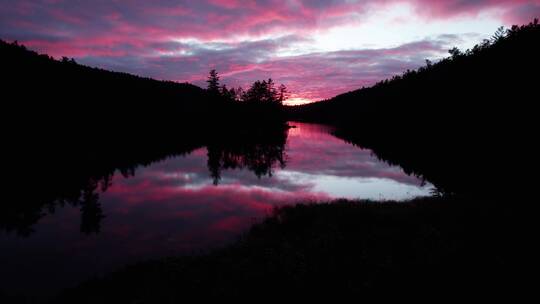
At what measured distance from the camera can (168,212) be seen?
22.2 metres

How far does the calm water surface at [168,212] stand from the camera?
14172 mm

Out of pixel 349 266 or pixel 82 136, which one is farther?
pixel 82 136

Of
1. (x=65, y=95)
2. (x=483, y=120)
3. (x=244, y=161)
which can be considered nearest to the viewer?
(x=244, y=161)

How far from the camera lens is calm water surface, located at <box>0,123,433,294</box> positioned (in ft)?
46.5

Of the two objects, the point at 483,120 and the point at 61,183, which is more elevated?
the point at 483,120

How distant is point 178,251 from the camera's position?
1526 centimetres

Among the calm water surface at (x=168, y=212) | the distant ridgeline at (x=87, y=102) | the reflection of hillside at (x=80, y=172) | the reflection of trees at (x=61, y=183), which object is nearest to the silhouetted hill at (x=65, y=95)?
the distant ridgeline at (x=87, y=102)

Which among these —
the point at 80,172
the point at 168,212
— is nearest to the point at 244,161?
the point at 80,172

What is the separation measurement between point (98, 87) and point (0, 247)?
89.8 metres

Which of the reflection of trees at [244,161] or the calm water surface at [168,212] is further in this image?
the reflection of trees at [244,161]

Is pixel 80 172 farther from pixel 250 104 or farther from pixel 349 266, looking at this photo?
pixel 250 104

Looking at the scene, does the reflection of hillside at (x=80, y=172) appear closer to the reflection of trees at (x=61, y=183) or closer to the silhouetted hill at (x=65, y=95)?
the reflection of trees at (x=61, y=183)

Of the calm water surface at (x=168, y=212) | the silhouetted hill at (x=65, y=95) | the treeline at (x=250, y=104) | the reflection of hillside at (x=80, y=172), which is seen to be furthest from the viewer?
the treeline at (x=250, y=104)

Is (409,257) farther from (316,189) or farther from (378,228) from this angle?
(316,189)
